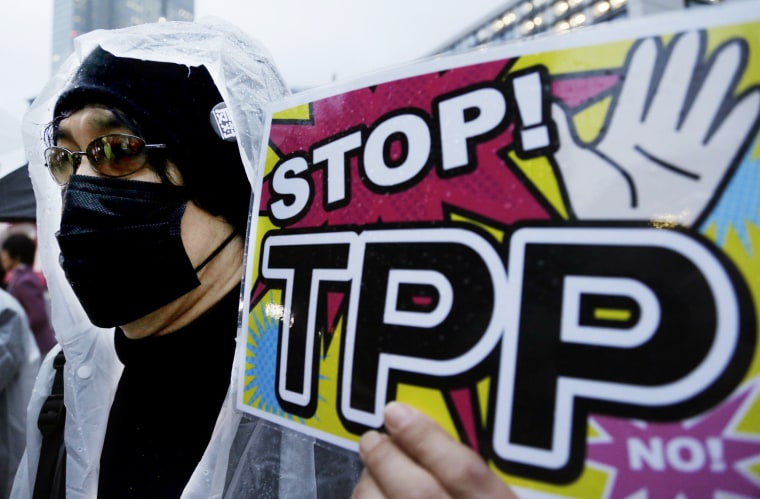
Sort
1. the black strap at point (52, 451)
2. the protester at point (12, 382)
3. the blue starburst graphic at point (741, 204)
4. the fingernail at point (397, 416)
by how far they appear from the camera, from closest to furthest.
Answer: the blue starburst graphic at point (741, 204)
the fingernail at point (397, 416)
the black strap at point (52, 451)
the protester at point (12, 382)

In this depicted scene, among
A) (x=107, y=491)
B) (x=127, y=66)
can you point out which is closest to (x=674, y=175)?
(x=127, y=66)

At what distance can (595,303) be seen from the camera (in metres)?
0.50

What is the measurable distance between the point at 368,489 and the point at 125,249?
2.96ft

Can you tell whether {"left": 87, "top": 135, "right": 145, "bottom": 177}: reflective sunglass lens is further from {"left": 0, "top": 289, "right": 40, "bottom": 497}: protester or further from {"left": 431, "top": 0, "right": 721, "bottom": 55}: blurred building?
{"left": 431, "top": 0, "right": 721, "bottom": 55}: blurred building

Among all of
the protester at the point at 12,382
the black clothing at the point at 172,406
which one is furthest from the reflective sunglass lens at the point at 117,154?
the protester at the point at 12,382

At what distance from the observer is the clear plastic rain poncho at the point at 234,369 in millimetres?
855

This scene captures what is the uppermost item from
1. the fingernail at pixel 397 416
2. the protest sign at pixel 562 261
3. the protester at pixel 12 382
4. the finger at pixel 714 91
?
the finger at pixel 714 91

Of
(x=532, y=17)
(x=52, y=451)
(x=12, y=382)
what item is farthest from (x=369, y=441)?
(x=532, y=17)

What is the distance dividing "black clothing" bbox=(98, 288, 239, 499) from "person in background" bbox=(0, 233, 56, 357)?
297 cm

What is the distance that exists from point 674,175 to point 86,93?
4.43 feet

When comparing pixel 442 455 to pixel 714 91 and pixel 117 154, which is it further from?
pixel 117 154

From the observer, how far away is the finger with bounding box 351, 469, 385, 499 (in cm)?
56

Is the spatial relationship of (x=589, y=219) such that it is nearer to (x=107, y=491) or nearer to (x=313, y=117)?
(x=313, y=117)

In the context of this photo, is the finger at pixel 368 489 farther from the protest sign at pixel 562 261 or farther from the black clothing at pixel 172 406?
the black clothing at pixel 172 406
